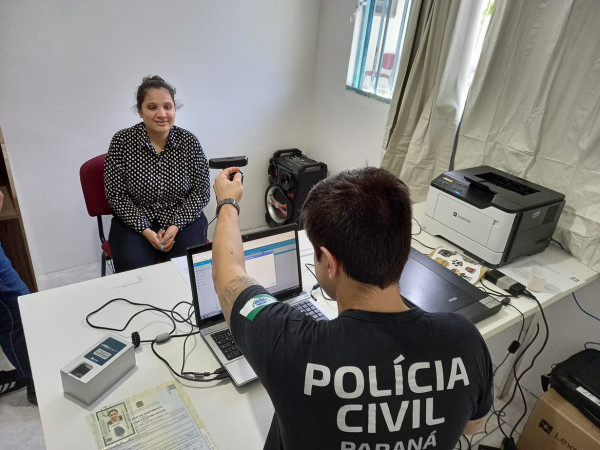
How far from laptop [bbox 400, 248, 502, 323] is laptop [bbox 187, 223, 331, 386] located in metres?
0.32

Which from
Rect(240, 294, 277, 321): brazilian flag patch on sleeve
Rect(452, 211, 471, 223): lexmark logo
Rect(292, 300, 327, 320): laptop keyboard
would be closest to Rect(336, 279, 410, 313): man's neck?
Rect(240, 294, 277, 321): brazilian flag patch on sleeve

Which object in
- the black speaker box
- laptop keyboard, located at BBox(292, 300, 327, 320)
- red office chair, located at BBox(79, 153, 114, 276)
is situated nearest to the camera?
laptop keyboard, located at BBox(292, 300, 327, 320)

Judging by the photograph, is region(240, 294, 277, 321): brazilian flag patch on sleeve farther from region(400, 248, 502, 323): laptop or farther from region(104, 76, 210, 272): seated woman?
region(104, 76, 210, 272): seated woman

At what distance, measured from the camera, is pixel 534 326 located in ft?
6.62

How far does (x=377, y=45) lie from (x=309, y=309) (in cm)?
195

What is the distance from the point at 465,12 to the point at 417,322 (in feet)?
6.12

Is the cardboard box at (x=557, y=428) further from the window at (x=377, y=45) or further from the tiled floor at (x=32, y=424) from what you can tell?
the window at (x=377, y=45)

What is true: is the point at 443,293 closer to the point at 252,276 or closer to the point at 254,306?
the point at 252,276

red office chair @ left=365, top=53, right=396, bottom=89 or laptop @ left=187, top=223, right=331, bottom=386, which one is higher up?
red office chair @ left=365, top=53, right=396, bottom=89

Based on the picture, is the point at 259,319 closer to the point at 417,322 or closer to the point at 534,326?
the point at 417,322

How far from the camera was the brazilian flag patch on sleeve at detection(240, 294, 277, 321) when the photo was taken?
784mm

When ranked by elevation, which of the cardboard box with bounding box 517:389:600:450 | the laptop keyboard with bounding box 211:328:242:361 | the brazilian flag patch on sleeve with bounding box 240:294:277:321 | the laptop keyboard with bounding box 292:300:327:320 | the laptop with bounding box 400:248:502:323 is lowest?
the cardboard box with bounding box 517:389:600:450

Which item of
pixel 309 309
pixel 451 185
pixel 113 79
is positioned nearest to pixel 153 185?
pixel 113 79

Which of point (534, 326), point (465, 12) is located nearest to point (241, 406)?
point (534, 326)
